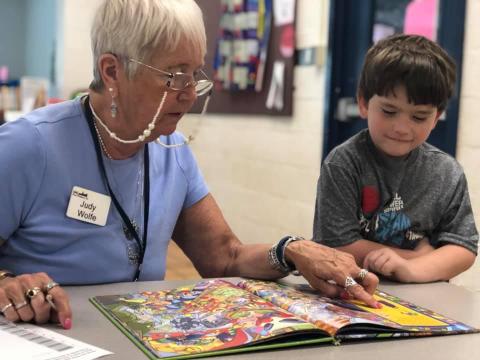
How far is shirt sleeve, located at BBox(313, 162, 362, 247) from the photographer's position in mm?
1531

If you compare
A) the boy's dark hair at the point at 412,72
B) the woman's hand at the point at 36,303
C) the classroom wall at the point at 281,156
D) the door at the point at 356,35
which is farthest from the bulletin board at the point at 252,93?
the woman's hand at the point at 36,303

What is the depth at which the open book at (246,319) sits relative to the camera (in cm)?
92

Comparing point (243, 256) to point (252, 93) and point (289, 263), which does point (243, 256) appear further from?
point (252, 93)

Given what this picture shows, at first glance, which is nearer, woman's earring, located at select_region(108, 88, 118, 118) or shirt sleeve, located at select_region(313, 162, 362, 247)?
woman's earring, located at select_region(108, 88, 118, 118)

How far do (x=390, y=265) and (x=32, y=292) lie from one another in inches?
29.8

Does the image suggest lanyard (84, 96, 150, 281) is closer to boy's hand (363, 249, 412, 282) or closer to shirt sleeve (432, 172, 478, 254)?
boy's hand (363, 249, 412, 282)

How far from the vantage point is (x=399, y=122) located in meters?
1.54

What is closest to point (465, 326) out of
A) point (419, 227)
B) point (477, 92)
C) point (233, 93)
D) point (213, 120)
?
point (419, 227)

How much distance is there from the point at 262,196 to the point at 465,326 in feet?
→ 9.53

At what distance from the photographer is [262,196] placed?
157 inches

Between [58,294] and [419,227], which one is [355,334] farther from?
[419,227]

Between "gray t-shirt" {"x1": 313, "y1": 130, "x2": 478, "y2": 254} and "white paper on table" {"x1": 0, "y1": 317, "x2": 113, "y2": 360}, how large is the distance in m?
0.77

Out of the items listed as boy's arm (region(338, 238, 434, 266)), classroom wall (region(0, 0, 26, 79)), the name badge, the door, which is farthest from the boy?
classroom wall (region(0, 0, 26, 79))

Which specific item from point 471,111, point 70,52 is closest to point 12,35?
point 70,52
